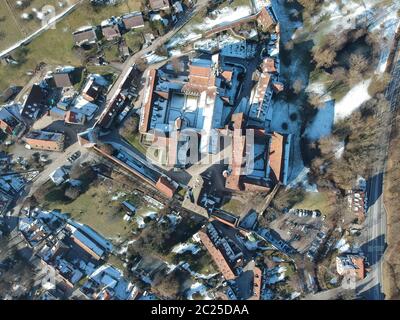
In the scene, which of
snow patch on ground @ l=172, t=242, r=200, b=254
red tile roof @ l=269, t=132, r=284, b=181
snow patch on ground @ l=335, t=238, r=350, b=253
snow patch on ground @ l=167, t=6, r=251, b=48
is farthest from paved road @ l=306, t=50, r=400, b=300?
snow patch on ground @ l=167, t=6, r=251, b=48

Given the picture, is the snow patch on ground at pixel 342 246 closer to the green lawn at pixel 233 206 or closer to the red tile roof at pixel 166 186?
the green lawn at pixel 233 206

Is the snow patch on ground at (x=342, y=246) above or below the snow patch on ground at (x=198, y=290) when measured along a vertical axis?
below

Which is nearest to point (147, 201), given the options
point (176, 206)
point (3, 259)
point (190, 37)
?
point (176, 206)

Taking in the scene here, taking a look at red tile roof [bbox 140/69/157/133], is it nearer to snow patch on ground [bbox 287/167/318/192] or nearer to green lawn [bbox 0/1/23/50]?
green lawn [bbox 0/1/23/50]

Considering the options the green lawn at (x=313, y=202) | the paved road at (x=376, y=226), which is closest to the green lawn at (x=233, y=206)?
the green lawn at (x=313, y=202)

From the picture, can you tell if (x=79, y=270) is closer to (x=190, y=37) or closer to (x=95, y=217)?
(x=95, y=217)

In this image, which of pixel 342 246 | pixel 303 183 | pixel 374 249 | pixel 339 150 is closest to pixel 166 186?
pixel 303 183

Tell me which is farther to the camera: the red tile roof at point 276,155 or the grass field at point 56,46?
the grass field at point 56,46
